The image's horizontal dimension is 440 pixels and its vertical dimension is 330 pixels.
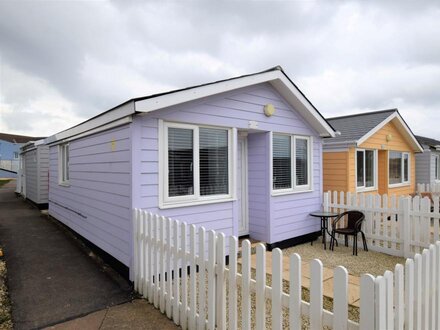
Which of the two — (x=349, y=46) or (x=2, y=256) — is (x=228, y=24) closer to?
(x=349, y=46)

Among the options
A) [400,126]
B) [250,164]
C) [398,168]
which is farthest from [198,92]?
[398,168]

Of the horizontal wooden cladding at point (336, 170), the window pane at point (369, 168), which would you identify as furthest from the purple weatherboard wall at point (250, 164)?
the window pane at point (369, 168)

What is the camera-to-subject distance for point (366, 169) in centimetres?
1087

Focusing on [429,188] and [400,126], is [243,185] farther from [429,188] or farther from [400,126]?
[429,188]

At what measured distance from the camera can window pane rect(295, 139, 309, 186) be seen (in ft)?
24.2

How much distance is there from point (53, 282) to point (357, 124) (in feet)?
38.0

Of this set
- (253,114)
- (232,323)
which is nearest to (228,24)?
(253,114)

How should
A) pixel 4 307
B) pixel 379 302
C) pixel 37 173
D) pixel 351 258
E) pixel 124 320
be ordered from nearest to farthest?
pixel 379 302 → pixel 124 320 → pixel 4 307 → pixel 351 258 → pixel 37 173

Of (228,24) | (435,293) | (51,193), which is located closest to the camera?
(435,293)

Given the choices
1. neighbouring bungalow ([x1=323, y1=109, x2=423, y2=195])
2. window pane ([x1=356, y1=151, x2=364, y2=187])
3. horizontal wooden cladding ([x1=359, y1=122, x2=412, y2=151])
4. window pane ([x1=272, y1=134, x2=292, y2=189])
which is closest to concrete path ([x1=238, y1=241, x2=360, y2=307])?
window pane ([x1=272, y1=134, x2=292, y2=189])

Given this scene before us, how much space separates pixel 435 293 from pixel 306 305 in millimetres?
1471

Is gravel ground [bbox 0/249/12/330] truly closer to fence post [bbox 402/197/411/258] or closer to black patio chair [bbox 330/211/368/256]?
black patio chair [bbox 330/211/368/256]

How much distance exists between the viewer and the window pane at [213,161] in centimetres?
540

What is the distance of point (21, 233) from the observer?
7910 millimetres
